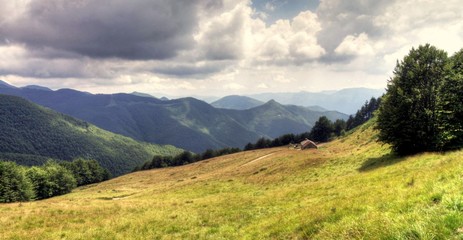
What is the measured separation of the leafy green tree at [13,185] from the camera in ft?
261

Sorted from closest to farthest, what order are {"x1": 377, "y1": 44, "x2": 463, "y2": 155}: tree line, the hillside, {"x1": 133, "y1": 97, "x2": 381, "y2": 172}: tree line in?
the hillside < {"x1": 377, "y1": 44, "x2": 463, "y2": 155}: tree line < {"x1": 133, "y1": 97, "x2": 381, "y2": 172}: tree line

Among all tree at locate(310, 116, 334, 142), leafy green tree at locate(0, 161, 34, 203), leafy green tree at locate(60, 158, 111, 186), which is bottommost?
leafy green tree at locate(60, 158, 111, 186)

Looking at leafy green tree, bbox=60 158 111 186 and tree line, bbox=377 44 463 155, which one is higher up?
tree line, bbox=377 44 463 155

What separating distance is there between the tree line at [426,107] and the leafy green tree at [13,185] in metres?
99.2

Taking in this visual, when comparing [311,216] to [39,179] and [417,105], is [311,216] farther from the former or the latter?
[39,179]

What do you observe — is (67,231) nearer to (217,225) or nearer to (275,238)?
(217,225)

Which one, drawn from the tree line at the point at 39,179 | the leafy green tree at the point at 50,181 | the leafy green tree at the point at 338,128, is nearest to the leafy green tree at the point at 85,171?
the tree line at the point at 39,179

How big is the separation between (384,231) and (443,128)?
30148 mm

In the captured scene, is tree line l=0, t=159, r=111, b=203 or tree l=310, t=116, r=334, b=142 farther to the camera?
tree l=310, t=116, r=334, b=142

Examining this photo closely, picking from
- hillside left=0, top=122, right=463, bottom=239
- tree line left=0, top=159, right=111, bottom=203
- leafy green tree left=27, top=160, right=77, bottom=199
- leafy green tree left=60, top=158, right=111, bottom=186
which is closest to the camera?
hillside left=0, top=122, right=463, bottom=239

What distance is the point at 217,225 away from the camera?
1742cm

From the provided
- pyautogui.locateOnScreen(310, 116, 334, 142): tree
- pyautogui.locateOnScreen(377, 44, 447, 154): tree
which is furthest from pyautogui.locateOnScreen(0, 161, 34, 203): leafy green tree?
pyautogui.locateOnScreen(310, 116, 334, 142): tree

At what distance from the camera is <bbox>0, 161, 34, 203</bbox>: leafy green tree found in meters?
79.6

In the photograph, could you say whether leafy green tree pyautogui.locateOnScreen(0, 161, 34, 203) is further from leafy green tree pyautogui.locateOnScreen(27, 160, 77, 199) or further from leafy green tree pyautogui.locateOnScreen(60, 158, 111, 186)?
leafy green tree pyautogui.locateOnScreen(60, 158, 111, 186)
